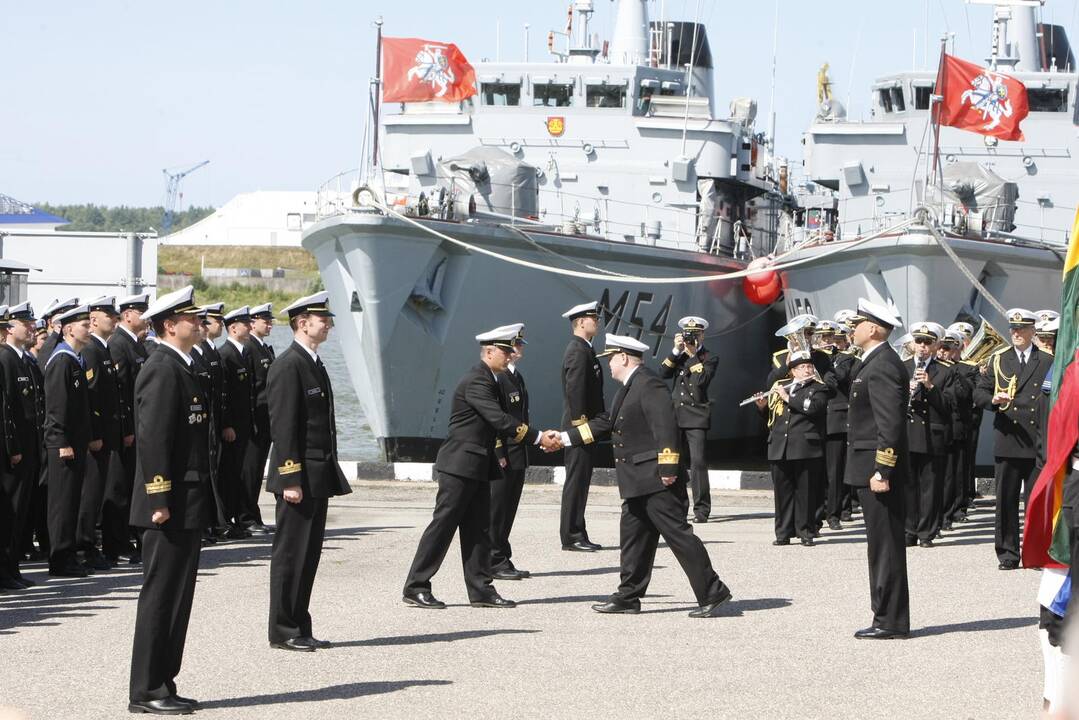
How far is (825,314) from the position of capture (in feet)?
66.7

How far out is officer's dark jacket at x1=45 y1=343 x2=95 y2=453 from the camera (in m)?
10.1

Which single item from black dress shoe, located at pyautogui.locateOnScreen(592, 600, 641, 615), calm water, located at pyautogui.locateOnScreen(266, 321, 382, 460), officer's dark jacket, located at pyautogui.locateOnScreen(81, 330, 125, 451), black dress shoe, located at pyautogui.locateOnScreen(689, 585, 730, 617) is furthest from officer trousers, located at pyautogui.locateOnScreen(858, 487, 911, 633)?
calm water, located at pyautogui.locateOnScreen(266, 321, 382, 460)

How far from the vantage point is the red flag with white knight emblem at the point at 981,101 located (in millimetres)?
18734

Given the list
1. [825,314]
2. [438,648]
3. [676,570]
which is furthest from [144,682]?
[825,314]

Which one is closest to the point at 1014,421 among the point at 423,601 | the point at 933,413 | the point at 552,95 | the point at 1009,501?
the point at 1009,501

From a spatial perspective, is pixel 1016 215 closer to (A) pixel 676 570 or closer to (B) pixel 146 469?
(A) pixel 676 570

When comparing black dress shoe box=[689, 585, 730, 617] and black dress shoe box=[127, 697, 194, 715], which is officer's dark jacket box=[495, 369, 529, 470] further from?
black dress shoe box=[127, 697, 194, 715]

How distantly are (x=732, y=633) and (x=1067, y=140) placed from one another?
1633 cm

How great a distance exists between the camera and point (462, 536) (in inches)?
360

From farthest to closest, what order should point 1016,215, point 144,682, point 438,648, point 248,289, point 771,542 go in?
point 248,289
point 1016,215
point 771,542
point 438,648
point 144,682

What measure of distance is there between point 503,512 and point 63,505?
9.32ft

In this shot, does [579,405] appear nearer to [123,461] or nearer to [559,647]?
[123,461]

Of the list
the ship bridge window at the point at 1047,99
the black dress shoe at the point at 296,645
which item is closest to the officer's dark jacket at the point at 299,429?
the black dress shoe at the point at 296,645

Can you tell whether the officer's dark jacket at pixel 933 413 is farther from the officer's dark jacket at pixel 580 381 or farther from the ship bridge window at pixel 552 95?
the ship bridge window at pixel 552 95
